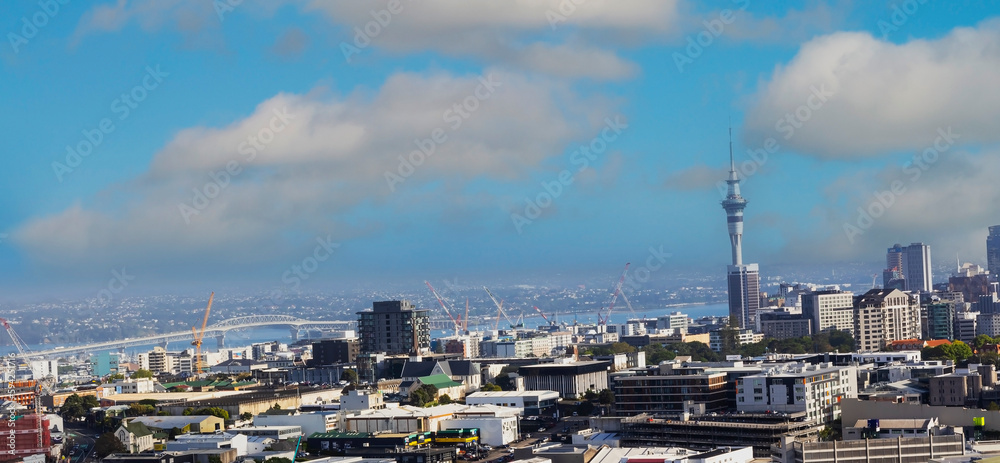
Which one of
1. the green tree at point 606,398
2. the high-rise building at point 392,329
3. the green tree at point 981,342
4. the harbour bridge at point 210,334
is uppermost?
the high-rise building at point 392,329

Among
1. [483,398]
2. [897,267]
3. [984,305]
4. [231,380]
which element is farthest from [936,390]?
[897,267]

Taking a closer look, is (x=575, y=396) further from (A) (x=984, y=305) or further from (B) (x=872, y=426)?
(A) (x=984, y=305)

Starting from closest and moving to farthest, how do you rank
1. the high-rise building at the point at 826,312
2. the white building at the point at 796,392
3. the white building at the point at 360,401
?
the white building at the point at 796,392 < the white building at the point at 360,401 < the high-rise building at the point at 826,312

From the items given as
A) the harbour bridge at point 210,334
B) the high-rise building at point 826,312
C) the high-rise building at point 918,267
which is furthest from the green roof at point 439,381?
the high-rise building at point 918,267

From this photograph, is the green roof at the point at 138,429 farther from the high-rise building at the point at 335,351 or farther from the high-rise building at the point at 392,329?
the high-rise building at the point at 392,329

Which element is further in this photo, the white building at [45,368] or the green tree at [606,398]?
the white building at [45,368]

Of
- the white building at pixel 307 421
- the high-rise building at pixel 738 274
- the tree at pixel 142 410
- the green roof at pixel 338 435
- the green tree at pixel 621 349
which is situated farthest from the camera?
the high-rise building at pixel 738 274

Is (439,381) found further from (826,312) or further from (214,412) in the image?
(826,312)
